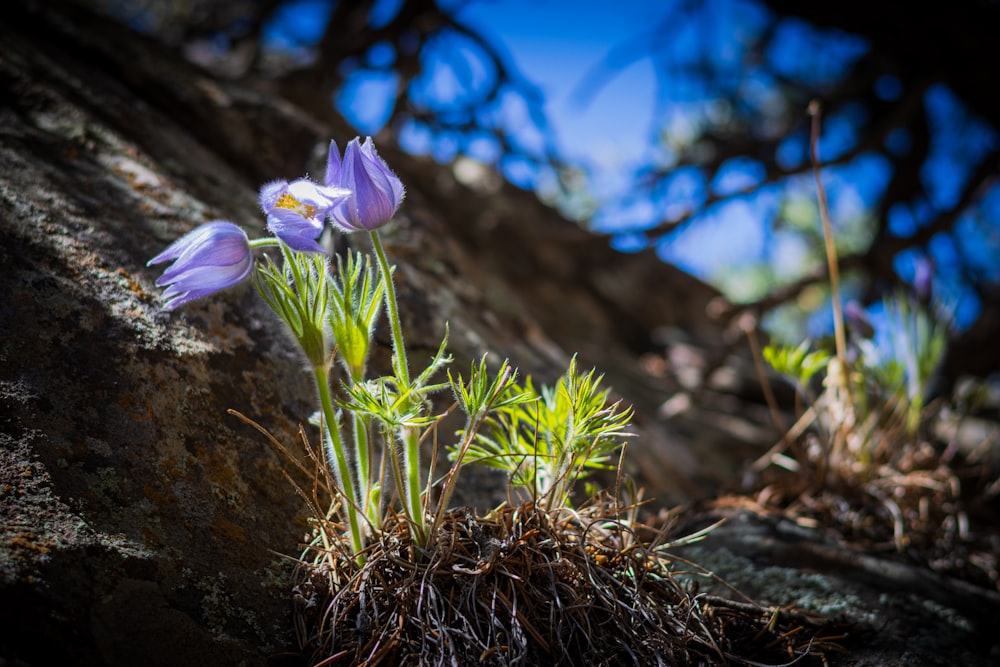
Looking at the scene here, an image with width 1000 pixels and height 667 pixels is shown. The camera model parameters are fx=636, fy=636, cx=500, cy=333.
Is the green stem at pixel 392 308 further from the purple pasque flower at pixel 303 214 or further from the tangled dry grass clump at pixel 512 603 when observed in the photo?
the tangled dry grass clump at pixel 512 603

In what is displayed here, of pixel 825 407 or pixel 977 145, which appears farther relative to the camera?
pixel 977 145

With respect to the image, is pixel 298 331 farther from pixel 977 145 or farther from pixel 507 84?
pixel 977 145

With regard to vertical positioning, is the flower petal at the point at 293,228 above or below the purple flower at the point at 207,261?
above

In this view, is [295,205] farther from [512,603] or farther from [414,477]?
[512,603]

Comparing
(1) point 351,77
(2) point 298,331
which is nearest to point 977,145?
(1) point 351,77

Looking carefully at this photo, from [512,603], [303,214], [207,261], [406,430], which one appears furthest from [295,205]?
[512,603]

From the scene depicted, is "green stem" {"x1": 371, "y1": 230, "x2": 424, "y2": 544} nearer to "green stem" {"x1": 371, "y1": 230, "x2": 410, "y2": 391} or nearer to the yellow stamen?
"green stem" {"x1": 371, "y1": 230, "x2": 410, "y2": 391}

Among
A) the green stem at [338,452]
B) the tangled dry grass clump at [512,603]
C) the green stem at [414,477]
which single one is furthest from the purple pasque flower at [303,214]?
the tangled dry grass clump at [512,603]
